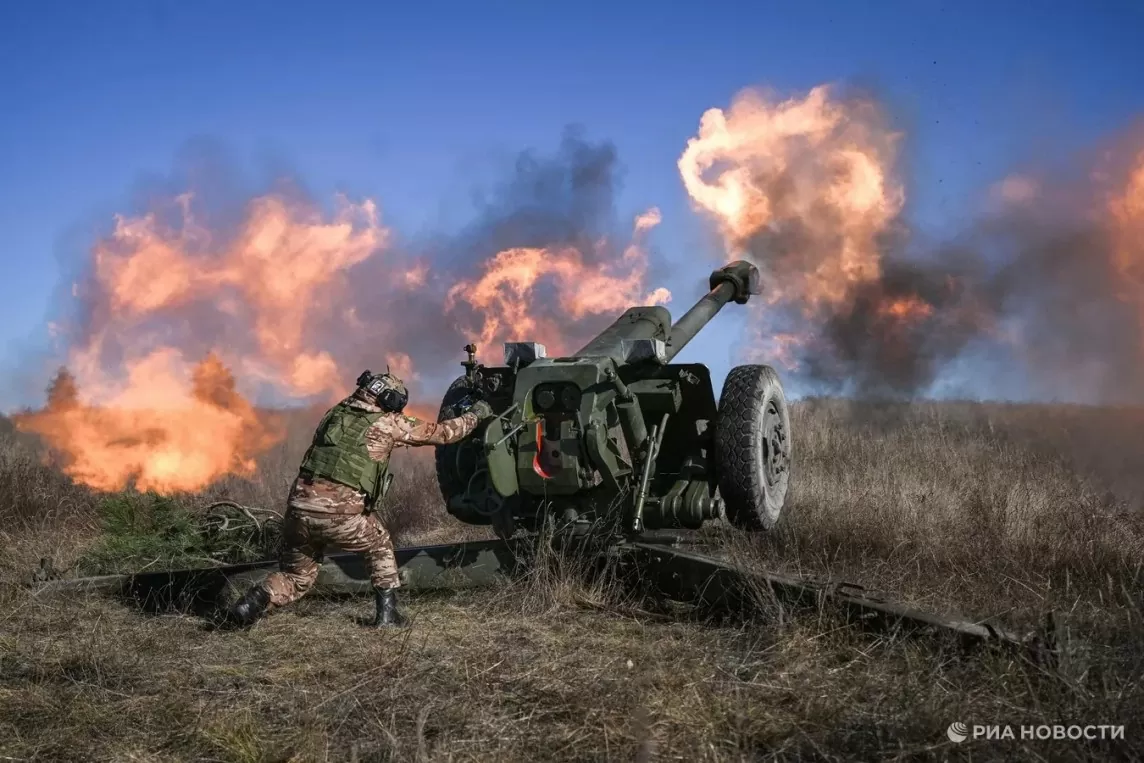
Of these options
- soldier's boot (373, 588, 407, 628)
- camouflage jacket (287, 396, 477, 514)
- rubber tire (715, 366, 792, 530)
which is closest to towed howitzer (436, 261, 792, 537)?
rubber tire (715, 366, 792, 530)

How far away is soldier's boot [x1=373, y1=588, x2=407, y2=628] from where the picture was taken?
19.8 ft

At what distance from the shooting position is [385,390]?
639 cm

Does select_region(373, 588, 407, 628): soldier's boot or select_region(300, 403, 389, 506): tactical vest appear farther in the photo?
select_region(300, 403, 389, 506): tactical vest

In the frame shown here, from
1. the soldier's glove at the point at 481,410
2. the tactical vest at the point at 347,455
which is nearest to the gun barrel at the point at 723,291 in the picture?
the soldier's glove at the point at 481,410

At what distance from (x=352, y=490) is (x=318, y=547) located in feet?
1.49

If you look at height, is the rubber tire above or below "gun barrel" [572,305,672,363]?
below

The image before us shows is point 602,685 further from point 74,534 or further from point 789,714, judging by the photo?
point 74,534

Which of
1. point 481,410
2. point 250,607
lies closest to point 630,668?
point 481,410

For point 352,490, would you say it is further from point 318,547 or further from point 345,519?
point 318,547

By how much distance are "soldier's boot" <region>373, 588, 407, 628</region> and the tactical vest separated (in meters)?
0.62

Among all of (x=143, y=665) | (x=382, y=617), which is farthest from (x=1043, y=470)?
(x=143, y=665)

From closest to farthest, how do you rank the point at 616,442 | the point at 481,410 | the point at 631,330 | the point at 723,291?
the point at 481,410
the point at 616,442
the point at 631,330
the point at 723,291

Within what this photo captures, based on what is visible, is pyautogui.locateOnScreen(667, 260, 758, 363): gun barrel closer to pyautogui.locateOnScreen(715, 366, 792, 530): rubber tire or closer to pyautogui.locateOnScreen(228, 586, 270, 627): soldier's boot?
pyautogui.locateOnScreen(715, 366, 792, 530): rubber tire

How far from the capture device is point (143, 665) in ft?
16.4
